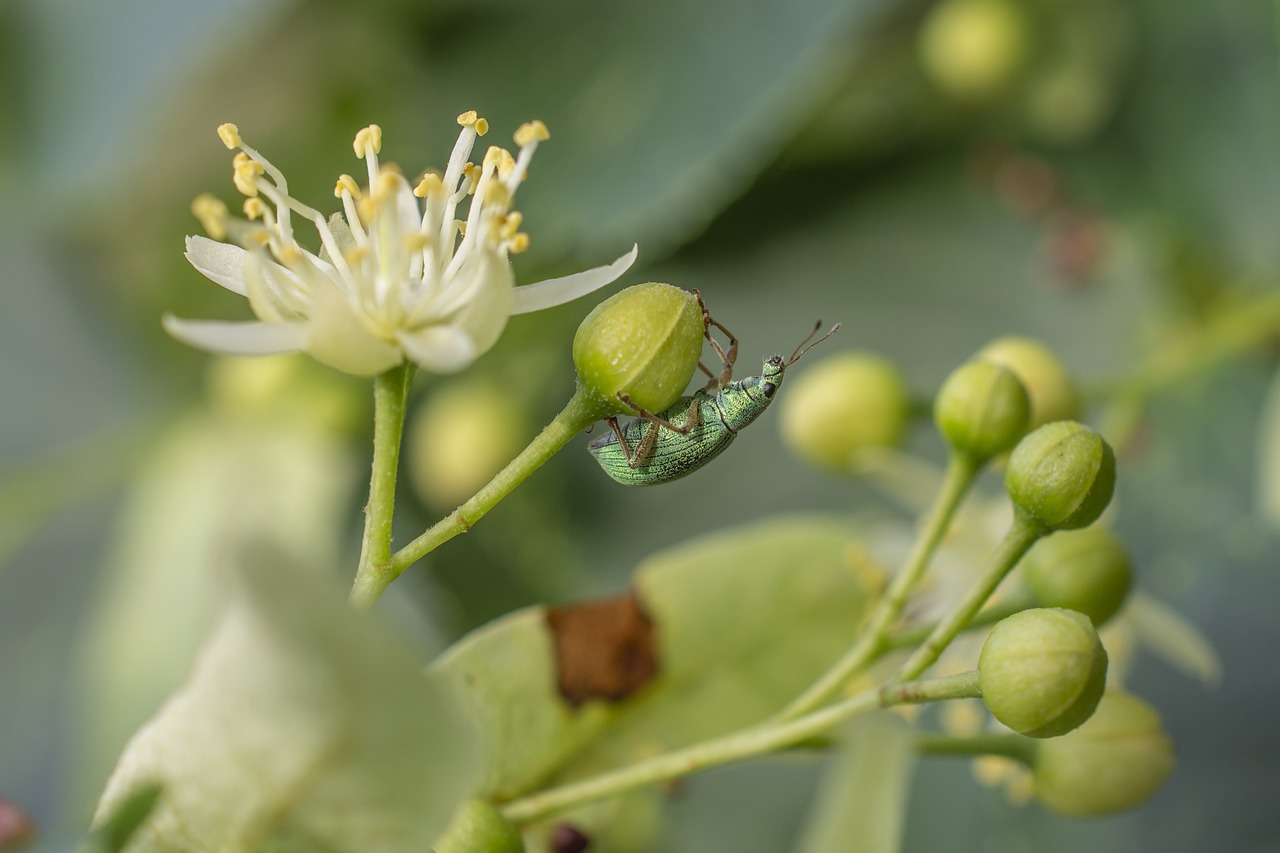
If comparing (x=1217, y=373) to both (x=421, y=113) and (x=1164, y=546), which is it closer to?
(x=1164, y=546)

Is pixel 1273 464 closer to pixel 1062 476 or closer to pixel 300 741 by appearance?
pixel 1062 476

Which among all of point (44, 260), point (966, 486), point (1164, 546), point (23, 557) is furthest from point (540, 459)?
point (44, 260)

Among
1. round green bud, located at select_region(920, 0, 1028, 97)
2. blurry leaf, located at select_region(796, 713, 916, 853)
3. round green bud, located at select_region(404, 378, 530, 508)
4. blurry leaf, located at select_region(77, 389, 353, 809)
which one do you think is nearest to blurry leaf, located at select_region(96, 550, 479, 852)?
blurry leaf, located at select_region(796, 713, 916, 853)

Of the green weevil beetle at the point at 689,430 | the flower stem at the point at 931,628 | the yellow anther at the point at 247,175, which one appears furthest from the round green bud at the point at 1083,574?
the yellow anther at the point at 247,175

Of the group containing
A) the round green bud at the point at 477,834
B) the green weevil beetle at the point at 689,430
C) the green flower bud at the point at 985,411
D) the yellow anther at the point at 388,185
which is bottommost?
the green flower bud at the point at 985,411

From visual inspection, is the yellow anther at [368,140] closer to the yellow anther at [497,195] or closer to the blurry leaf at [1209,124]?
the yellow anther at [497,195]

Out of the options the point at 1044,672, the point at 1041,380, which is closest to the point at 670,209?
the point at 1041,380

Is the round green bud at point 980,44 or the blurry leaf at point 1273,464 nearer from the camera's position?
the blurry leaf at point 1273,464
